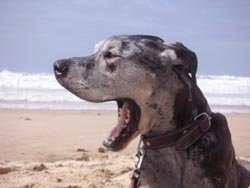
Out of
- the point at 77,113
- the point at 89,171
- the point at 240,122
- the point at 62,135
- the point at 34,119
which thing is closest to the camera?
the point at 89,171

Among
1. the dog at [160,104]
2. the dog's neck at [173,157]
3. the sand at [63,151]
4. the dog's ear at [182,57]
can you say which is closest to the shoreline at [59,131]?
the sand at [63,151]

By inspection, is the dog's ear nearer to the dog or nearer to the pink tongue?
the dog

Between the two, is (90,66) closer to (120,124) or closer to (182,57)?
(120,124)

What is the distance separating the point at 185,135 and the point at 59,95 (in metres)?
19.4

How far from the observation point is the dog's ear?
393cm

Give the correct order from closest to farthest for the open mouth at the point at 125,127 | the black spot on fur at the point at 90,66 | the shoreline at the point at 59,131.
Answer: the open mouth at the point at 125,127 < the black spot on fur at the point at 90,66 < the shoreline at the point at 59,131

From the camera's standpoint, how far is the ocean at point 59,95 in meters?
19.0

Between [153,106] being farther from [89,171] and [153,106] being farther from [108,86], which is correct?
[89,171]

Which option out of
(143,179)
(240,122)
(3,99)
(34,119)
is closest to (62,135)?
(34,119)

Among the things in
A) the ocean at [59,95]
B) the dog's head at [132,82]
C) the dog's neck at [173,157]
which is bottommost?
the ocean at [59,95]

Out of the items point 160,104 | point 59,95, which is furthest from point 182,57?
point 59,95

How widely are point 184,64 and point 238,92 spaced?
2705cm

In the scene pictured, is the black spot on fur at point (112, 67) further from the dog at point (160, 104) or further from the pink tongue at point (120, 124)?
the pink tongue at point (120, 124)

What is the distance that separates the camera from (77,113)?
52.6 ft
